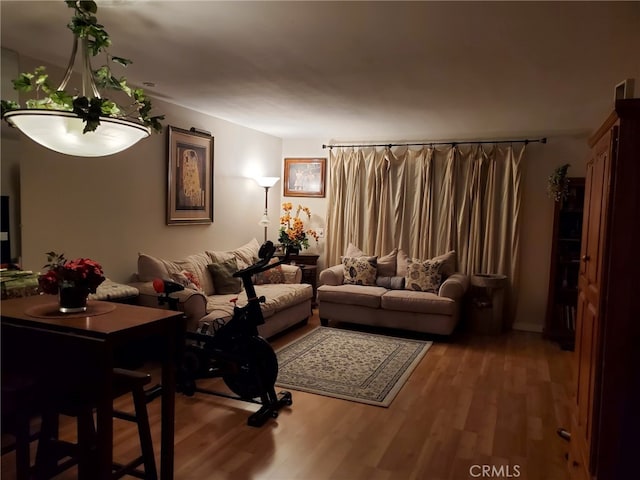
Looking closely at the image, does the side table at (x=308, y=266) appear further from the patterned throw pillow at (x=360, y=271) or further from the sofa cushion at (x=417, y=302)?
the sofa cushion at (x=417, y=302)

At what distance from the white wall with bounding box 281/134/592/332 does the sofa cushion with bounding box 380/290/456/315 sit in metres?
1.36

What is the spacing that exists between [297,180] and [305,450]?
463 cm

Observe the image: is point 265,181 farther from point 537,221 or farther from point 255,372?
point 537,221

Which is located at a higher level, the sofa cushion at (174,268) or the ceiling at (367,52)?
the ceiling at (367,52)

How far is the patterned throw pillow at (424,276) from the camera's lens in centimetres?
529

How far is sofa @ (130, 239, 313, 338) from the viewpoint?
3828 mm

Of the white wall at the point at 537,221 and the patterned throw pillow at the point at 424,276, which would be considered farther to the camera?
the white wall at the point at 537,221

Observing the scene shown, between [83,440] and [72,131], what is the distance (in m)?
1.43

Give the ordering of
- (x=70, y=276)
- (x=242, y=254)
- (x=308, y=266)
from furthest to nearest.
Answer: (x=308, y=266) < (x=242, y=254) < (x=70, y=276)

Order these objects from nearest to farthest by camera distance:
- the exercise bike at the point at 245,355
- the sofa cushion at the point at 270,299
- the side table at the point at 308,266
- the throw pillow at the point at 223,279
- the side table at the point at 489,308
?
the exercise bike at the point at 245,355 → the sofa cushion at the point at 270,299 → the throw pillow at the point at 223,279 → the side table at the point at 489,308 → the side table at the point at 308,266

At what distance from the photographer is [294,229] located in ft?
20.7

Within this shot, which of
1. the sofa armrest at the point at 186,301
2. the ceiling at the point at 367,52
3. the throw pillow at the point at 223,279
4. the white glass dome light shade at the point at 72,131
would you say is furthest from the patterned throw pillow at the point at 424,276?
the white glass dome light shade at the point at 72,131

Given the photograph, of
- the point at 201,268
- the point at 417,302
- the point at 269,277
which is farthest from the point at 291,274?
the point at 417,302

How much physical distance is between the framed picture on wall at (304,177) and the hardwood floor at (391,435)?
3.45 m
